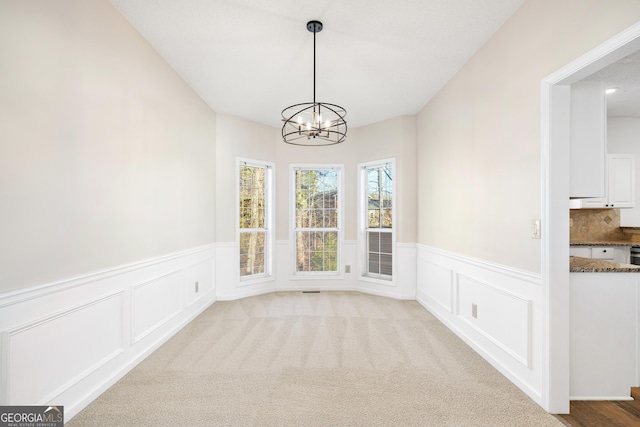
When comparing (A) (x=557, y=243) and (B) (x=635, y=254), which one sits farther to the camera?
(B) (x=635, y=254)

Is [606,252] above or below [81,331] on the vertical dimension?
above

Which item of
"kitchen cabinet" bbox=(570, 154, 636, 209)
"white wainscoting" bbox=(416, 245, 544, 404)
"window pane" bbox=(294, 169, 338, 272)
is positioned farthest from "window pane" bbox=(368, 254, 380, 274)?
"kitchen cabinet" bbox=(570, 154, 636, 209)

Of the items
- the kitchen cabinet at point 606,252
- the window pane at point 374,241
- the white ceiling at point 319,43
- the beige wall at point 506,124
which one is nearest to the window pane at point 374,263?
the window pane at point 374,241

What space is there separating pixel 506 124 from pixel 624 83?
Answer: 2215 millimetres

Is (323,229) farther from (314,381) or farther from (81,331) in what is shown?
(81,331)

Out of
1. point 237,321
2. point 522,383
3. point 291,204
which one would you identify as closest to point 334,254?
point 291,204

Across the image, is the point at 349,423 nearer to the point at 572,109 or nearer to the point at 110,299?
the point at 110,299

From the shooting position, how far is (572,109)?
238 centimetres


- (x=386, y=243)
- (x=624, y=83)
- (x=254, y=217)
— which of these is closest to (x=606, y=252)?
(x=624, y=83)

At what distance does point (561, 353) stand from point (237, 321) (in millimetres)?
3175

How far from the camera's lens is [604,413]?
7.18ft

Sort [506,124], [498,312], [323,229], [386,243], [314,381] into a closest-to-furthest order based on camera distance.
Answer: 1. [314,381]
2. [506,124]
3. [498,312]
4. [386,243]
5. [323,229]

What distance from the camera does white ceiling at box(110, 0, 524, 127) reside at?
2.54 metres

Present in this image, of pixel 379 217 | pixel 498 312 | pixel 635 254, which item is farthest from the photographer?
pixel 379 217
